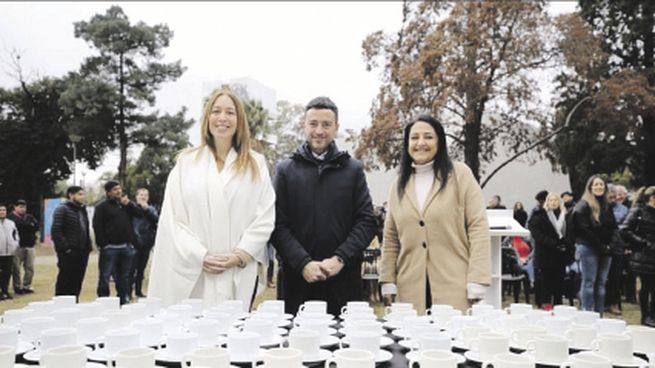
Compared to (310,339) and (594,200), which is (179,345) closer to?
(310,339)

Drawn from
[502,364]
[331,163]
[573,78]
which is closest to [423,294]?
[331,163]

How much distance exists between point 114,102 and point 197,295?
1700 cm

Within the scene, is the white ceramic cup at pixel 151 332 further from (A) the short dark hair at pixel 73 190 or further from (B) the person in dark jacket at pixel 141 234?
(B) the person in dark jacket at pixel 141 234

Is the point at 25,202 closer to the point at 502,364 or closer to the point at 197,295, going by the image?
the point at 197,295

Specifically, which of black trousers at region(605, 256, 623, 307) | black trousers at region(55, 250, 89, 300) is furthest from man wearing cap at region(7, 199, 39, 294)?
black trousers at region(605, 256, 623, 307)

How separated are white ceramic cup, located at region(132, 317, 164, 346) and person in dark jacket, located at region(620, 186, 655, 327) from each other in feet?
17.5

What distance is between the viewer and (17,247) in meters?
7.42

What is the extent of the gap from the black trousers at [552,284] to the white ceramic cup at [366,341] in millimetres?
5486

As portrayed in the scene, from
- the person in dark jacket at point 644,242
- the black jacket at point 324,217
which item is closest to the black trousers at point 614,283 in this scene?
the person in dark jacket at point 644,242

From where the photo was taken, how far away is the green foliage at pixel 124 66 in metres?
18.0

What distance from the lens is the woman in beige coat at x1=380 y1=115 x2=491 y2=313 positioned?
2.53 m

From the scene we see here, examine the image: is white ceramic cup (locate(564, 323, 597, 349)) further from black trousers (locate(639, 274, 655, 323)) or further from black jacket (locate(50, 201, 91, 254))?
black jacket (locate(50, 201, 91, 254))

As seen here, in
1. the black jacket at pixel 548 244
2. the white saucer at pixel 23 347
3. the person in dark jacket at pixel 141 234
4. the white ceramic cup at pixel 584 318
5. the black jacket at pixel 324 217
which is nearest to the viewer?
the white saucer at pixel 23 347

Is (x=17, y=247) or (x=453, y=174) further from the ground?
(x=453, y=174)
